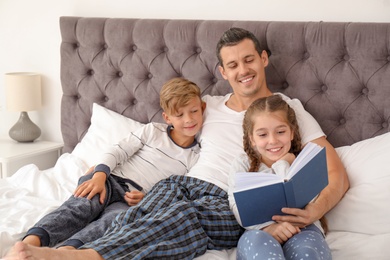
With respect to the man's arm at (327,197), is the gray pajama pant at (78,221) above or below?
below

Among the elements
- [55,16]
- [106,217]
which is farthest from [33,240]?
[55,16]

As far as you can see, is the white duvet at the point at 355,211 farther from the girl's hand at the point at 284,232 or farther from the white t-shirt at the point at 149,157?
the white t-shirt at the point at 149,157

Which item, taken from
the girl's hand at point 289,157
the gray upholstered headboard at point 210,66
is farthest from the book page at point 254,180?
the gray upholstered headboard at point 210,66

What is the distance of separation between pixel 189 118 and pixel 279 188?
0.67 meters

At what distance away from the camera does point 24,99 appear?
3.22m

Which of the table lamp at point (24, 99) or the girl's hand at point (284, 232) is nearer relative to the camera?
the girl's hand at point (284, 232)

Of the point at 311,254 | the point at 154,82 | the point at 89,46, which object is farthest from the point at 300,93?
the point at 89,46

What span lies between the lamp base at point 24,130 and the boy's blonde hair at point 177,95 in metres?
1.21

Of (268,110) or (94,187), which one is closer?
(268,110)

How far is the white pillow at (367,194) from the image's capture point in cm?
Result: 199

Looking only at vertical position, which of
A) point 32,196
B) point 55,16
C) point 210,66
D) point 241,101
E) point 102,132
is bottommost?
point 32,196

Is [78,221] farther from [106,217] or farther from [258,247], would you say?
[258,247]

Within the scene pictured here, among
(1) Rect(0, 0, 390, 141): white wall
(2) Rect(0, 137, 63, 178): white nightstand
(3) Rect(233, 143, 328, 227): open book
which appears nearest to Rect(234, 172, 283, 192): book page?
(3) Rect(233, 143, 328, 227): open book

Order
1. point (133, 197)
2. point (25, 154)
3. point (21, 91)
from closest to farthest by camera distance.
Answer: point (133, 197) → point (25, 154) → point (21, 91)
